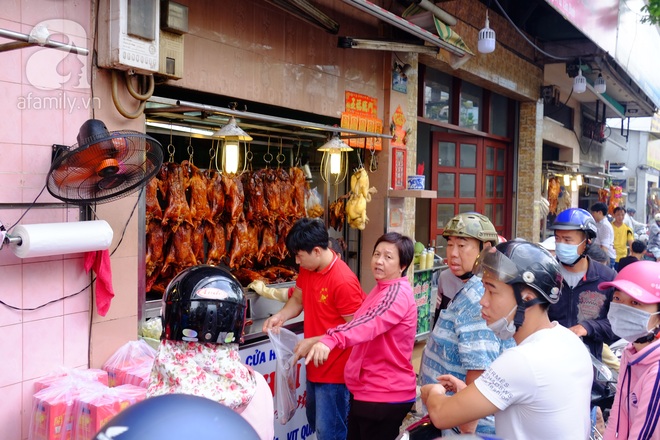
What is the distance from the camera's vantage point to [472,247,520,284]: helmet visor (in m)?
2.11

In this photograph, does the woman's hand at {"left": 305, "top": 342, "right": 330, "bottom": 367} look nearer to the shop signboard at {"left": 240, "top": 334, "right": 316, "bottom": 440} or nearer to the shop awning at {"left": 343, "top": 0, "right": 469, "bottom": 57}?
the shop signboard at {"left": 240, "top": 334, "right": 316, "bottom": 440}

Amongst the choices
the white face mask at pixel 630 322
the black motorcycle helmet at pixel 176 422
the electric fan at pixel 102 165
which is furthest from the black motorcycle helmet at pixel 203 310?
the white face mask at pixel 630 322

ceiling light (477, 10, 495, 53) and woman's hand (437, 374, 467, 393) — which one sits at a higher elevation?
ceiling light (477, 10, 495, 53)

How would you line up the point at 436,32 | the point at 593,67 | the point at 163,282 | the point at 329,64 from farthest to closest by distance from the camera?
the point at 593,67, the point at 436,32, the point at 329,64, the point at 163,282

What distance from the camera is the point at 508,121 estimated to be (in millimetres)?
9977

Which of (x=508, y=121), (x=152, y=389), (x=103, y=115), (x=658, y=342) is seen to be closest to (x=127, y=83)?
(x=103, y=115)

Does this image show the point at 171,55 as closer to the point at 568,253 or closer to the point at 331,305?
the point at 331,305

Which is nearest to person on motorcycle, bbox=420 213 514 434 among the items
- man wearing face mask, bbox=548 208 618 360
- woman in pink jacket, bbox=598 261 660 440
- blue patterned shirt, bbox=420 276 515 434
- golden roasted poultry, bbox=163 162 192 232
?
blue patterned shirt, bbox=420 276 515 434

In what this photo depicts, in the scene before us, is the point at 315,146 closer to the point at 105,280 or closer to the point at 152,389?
the point at 105,280

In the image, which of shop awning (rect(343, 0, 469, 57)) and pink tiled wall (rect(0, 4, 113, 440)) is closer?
pink tiled wall (rect(0, 4, 113, 440))

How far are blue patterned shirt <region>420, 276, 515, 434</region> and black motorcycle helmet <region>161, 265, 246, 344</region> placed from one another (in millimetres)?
1266

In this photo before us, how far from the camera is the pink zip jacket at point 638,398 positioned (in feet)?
7.16

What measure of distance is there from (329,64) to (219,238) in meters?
2.10

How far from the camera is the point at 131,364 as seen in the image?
3586 millimetres
